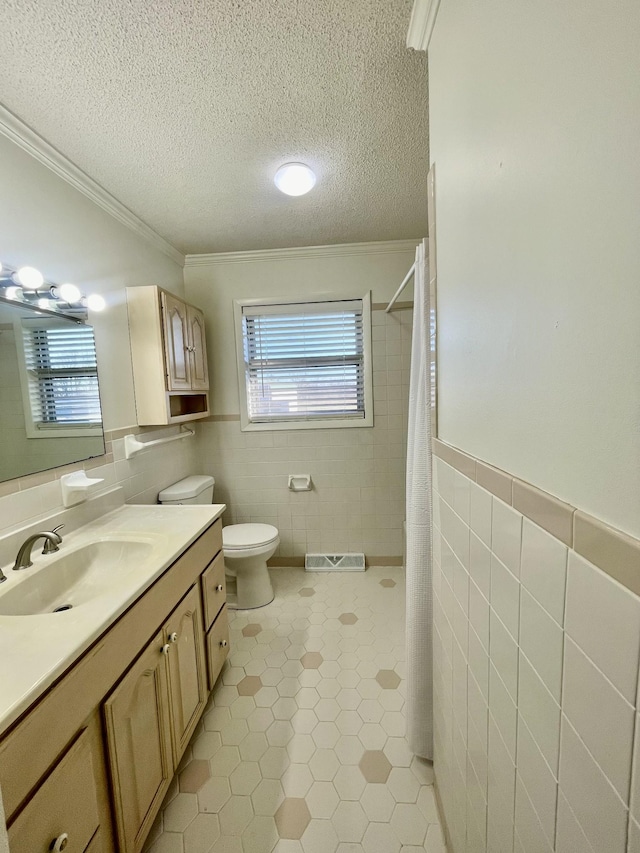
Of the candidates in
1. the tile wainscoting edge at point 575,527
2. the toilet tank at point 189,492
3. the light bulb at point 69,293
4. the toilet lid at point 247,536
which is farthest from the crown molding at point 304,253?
the tile wainscoting edge at point 575,527

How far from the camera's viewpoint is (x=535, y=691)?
1.75ft

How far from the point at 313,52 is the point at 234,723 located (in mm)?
2468

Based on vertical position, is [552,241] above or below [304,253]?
below

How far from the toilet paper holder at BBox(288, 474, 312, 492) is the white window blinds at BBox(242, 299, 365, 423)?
434 millimetres

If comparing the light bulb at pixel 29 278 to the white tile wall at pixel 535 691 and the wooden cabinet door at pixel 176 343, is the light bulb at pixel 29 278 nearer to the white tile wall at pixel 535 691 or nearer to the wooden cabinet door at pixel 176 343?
the wooden cabinet door at pixel 176 343

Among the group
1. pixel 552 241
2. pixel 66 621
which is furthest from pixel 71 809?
pixel 552 241

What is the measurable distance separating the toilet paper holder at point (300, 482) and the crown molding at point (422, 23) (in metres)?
2.27

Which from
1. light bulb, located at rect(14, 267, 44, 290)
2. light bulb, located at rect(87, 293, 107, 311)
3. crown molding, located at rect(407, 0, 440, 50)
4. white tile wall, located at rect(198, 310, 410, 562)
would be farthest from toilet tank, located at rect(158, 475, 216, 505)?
crown molding, located at rect(407, 0, 440, 50)

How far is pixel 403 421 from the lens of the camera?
2.63m

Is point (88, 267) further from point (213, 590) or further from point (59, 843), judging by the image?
point (59, 843)

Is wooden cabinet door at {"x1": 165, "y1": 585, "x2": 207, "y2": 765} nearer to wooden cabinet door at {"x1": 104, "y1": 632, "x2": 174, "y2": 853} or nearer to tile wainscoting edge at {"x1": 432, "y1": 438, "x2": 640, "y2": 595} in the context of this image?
wooden cabinet door at {"x1": 104, "y1": 632, "x2": 174, "y2": 853}

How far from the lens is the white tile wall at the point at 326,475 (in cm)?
264

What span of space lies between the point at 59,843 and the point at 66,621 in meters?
0.41

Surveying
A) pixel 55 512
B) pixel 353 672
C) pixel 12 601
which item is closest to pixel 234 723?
pixel 353 672
